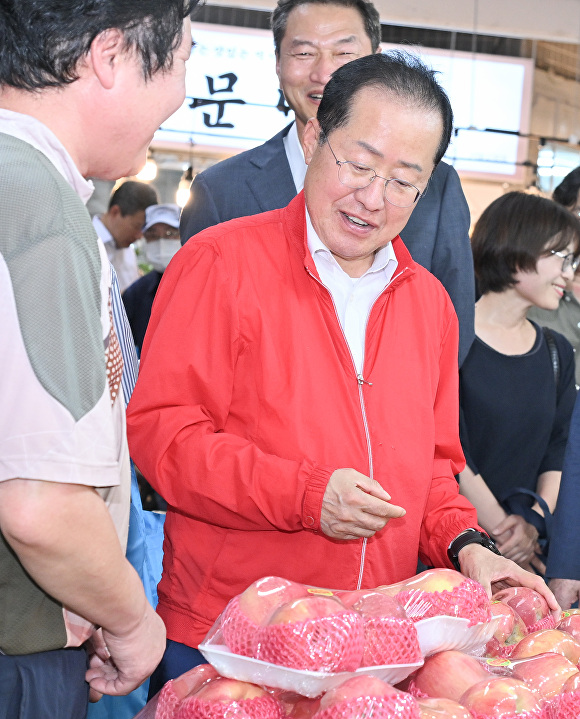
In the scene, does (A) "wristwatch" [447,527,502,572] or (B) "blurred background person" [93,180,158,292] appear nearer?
(A) "wristwatch" [447,527,502,572]

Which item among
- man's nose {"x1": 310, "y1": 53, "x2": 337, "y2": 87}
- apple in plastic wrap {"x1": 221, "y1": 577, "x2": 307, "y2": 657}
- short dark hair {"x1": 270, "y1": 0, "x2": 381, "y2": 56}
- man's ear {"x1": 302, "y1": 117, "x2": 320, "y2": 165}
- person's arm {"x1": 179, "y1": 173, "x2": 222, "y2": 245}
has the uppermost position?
short dark hair {"x1": 270, "y1": 0, "x2": 381, "y2": 56}

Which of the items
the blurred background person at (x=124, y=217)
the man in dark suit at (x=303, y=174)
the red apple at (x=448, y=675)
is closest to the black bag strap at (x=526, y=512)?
the man in dark suit at (x=303, y=174)

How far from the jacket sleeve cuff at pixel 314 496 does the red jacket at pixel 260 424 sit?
0.01 m

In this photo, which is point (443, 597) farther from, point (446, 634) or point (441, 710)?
point (441, 710)

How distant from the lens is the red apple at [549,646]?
1.16m

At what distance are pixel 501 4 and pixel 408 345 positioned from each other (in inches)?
268

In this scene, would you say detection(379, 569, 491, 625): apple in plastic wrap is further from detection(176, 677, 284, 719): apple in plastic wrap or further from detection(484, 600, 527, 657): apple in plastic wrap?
detection(176, 677, 284, 719): apple in plastic wrap

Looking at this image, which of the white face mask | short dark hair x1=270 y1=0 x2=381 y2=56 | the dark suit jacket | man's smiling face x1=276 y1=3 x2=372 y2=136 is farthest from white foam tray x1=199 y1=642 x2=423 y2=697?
the white face mask

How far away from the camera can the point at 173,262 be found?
150 centimetres

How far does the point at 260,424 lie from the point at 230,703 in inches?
21.9

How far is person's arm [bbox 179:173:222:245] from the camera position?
6.94ft

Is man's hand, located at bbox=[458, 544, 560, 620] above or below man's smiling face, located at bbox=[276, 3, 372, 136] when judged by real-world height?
below

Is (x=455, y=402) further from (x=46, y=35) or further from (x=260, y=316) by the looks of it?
(x=46, y=35)

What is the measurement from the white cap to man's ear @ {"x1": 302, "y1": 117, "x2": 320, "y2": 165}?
3.08 meters
